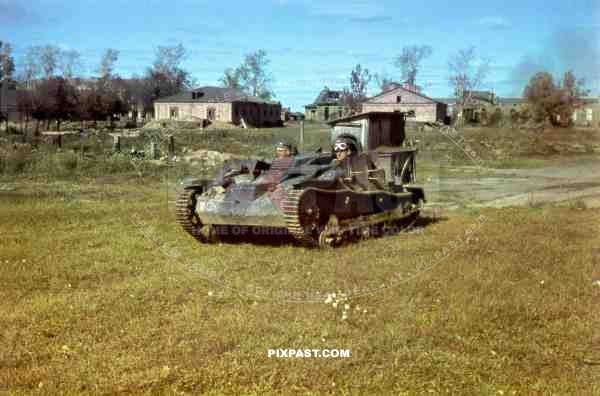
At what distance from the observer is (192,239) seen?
10.6 meters

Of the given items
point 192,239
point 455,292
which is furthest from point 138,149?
point 455,292

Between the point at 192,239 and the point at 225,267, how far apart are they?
2131 millimetres

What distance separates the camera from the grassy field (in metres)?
4.86

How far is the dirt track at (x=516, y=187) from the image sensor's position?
16.7m

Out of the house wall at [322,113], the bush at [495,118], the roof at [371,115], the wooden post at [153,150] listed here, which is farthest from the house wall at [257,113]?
the bush at [495,118]

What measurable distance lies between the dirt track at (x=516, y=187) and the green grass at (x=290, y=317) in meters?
5.45

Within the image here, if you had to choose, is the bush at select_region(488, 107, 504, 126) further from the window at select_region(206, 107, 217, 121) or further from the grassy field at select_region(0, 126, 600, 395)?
the grassy field at select_region(0, 126, 600, 395)

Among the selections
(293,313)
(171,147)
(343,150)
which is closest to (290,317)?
(293,313)

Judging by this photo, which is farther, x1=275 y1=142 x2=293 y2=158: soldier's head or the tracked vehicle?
x1=275 y1=142 x2=293 y2=158: soldier's head

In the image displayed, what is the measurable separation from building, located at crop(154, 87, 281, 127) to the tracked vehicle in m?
1.14

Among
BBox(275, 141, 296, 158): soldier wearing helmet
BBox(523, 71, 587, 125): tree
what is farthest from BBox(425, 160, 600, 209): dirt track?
BBox(275, 141, 296, 158): soldier wearing helmet

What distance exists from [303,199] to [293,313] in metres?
3.19

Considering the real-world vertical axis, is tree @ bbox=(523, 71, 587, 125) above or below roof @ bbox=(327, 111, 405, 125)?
above

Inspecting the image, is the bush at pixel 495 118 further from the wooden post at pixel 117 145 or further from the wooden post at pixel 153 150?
the wooden post at pixel 117 145
